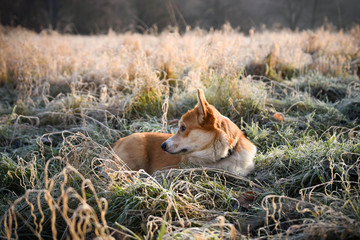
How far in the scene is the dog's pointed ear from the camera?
2.70m

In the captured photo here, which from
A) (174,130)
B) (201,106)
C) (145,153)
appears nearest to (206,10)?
(174,130)

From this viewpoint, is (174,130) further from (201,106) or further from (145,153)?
(201,106)

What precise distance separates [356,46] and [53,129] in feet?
25.9

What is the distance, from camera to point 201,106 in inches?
109

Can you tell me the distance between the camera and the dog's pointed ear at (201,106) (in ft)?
8.87

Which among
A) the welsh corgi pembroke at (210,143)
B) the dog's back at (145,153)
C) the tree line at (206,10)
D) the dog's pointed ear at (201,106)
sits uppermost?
the tree line at (206,10)

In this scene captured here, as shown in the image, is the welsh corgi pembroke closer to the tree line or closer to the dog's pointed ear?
the dog's pointed ear

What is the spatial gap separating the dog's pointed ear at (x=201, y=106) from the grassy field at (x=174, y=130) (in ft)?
1.86

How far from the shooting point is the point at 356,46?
7.48 meters

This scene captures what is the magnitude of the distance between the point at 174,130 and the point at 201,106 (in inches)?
49.2

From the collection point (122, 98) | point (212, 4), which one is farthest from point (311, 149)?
point (212, 4)

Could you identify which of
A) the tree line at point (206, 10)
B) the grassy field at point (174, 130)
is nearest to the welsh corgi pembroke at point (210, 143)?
the grassy field at point (174, 130)

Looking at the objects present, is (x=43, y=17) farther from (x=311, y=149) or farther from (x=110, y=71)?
(x=311, y=149)

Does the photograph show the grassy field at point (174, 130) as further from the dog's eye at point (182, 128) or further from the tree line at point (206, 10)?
the tree line at point (206, 10)
